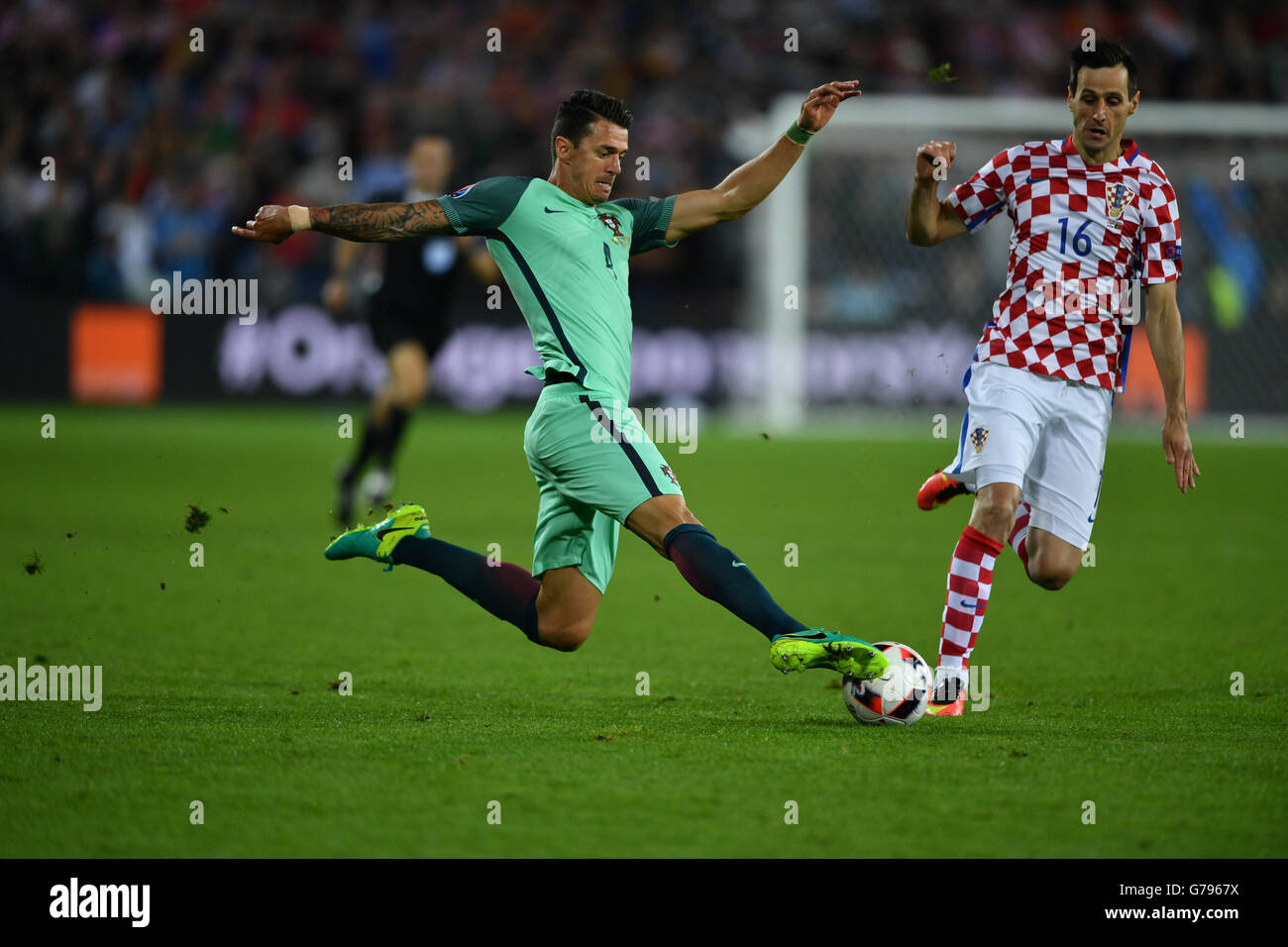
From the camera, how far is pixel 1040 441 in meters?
5.72

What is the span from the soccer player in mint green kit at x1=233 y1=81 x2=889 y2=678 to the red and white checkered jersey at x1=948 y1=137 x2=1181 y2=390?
32.3 inches

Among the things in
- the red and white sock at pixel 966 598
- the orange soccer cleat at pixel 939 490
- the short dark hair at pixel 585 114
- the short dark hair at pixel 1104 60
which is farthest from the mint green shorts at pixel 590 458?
the short dark hair at pixel 1104 60

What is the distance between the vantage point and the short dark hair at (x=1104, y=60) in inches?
217

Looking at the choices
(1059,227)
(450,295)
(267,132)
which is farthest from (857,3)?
(1059,227)

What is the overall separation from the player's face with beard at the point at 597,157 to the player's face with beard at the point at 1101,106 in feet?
5.01

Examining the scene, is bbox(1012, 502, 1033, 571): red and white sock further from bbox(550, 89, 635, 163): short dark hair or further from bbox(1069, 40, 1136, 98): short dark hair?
bbox(550, 89, 635, 163): short dark hair

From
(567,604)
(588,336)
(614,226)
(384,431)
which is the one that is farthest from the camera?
(384,431)

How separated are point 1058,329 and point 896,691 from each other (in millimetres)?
1401

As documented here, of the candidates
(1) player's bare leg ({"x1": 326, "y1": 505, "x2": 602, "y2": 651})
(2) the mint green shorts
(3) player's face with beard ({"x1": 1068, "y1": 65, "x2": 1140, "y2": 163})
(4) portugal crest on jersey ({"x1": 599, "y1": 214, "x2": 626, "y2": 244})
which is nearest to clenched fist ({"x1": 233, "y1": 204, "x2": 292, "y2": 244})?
(2) the mint green shorts

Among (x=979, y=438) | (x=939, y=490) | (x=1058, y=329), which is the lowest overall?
(x=939, y=490)

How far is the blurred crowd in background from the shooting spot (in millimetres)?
19359

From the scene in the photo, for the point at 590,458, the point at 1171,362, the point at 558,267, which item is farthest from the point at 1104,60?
the point at 590,458

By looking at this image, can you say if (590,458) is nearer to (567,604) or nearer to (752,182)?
(567,604)
